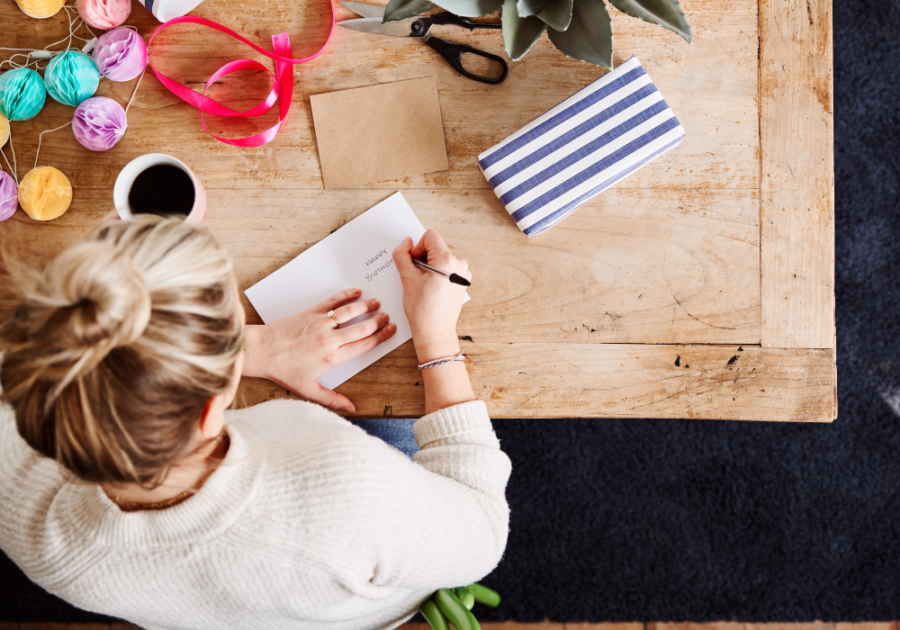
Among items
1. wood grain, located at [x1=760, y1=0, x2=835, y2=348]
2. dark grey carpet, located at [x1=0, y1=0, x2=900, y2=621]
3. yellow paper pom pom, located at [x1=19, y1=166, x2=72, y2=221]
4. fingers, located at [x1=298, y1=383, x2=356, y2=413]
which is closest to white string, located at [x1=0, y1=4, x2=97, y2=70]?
yellow paper pom pom, located at [x1=19, y1=166, x2=72, y2=221]

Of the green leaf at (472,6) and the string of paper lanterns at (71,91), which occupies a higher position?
the green leaf at (472,6)

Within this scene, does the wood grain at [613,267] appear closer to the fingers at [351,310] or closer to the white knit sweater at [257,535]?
the fingers at [351,310]

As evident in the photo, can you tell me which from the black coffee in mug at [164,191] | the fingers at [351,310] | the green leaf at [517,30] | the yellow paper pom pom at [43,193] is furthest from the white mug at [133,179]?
the green leaf at [517,30]

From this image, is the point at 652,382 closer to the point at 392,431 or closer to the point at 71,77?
the point at 392,431

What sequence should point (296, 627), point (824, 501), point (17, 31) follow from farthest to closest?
point (824, 501) < point (17, 31) < point (296, 627)

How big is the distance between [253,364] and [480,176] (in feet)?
1.33

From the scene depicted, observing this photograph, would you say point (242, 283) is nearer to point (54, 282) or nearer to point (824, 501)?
point (54, 282)

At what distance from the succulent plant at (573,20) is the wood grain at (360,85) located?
0.11 meters

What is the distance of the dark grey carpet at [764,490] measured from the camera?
1.39 meters

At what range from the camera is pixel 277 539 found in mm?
613

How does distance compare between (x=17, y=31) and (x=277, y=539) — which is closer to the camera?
(x=277, y=539)

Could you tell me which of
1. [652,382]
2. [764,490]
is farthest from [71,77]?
[764,490]

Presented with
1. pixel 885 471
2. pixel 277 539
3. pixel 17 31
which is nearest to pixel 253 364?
pixel 277 539

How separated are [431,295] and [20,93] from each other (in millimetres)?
613
